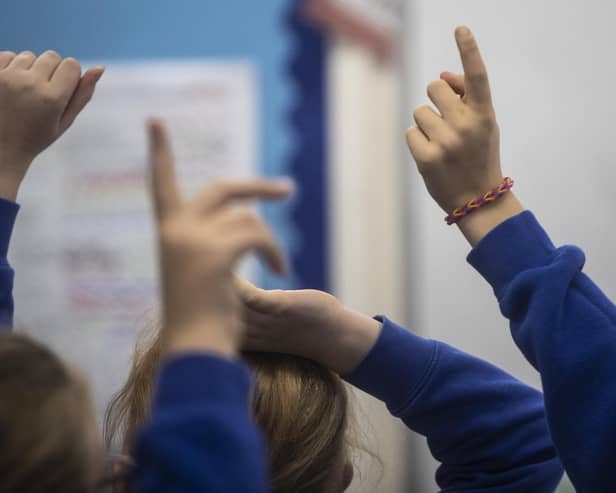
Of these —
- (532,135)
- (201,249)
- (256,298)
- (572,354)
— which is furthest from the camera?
(532,135)

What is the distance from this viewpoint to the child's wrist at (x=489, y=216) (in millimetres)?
→ 572

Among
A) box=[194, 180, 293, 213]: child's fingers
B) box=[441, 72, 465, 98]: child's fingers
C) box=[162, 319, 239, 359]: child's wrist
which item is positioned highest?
box=[441, 72, 465, 98]: child's fingers

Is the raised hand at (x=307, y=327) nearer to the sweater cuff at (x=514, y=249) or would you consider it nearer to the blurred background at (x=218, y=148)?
the sweater cuff at (x=514, y=249)

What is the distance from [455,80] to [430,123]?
4 centimetres

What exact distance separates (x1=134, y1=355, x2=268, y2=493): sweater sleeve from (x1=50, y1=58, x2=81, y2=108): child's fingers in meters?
0.32

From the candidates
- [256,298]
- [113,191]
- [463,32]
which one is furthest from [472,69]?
[113,191]

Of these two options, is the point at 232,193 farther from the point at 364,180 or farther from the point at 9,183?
the point at 364,180

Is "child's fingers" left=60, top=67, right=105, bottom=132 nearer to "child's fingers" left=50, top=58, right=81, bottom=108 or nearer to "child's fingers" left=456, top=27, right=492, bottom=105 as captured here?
"child's fingers" left=50, top=58, right=81, bottom=108

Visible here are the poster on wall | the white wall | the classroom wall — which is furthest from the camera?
the poster on wall

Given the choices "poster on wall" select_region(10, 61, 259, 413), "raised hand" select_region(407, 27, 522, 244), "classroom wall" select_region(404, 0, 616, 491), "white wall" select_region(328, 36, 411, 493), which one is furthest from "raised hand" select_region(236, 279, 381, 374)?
"poster on wall" select_region(10, 61, 259, 413)

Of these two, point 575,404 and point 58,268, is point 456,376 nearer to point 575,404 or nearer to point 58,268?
point 575,404

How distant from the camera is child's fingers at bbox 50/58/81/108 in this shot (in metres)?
0.62

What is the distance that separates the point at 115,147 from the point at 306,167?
509mm

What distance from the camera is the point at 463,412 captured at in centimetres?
71
